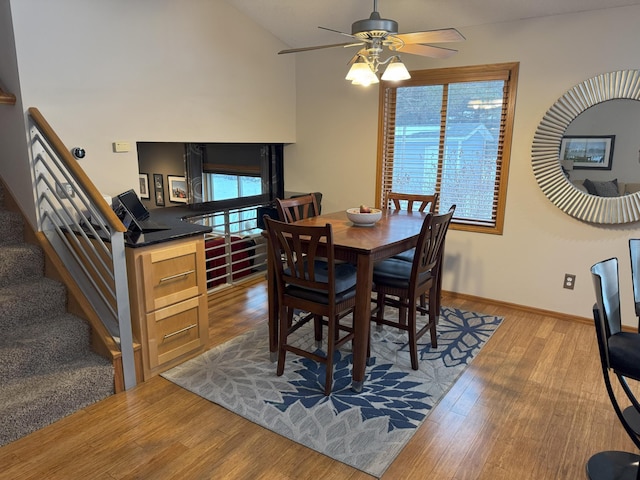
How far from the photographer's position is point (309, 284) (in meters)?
2.46

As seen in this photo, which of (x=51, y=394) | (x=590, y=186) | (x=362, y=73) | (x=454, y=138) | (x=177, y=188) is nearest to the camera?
(x=51, y=394)

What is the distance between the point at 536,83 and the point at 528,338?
78.3 inches

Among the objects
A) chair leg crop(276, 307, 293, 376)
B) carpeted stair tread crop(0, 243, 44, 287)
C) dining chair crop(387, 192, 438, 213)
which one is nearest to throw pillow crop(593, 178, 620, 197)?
dining chair crop(387, 192, 438, 213)

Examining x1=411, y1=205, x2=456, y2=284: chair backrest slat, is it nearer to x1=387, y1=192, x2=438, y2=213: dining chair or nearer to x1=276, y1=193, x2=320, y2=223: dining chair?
x1=387, y1=192, x2=438, y2=213: dining chair

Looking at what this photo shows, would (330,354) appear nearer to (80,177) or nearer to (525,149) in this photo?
(80,177)

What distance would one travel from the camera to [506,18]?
3.52 m

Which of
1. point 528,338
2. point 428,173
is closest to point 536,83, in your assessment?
point 428,173

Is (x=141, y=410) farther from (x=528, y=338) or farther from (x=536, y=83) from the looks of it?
(x=536, y=83)

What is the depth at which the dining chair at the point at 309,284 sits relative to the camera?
238 cm

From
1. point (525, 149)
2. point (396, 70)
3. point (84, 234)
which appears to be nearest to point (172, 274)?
point (84, 234)

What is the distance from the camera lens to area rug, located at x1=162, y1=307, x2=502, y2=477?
219 centimetres

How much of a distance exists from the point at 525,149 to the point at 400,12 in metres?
1.51

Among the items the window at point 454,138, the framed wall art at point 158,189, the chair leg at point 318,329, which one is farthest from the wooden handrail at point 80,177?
the window at point 454,138

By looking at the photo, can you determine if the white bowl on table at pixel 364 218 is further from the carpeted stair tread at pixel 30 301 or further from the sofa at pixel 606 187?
the carpeted stair tread at pixel 30 301
